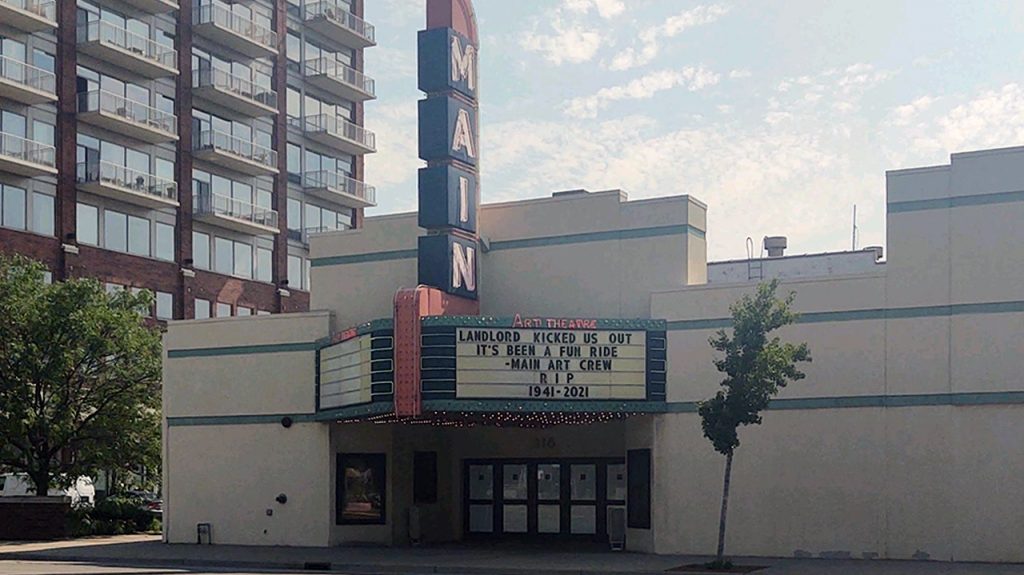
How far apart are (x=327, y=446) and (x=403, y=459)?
6.82 feet

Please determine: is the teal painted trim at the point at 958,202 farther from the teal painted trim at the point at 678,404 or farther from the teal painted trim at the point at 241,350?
the teal painted trim at the point at 241,350

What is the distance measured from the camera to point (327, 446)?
106 feet

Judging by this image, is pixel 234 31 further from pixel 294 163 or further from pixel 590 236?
pixel 590 236

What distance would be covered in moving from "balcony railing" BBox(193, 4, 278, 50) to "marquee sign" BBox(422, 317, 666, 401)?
140ft

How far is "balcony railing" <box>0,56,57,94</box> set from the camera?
184 ft

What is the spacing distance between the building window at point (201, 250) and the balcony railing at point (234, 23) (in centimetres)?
1003

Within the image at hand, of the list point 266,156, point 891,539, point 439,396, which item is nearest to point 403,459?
point 439,396

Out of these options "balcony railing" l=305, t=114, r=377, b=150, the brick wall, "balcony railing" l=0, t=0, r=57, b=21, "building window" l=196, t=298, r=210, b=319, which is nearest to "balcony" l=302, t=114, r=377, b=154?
"balcony railing" l=305, t=114, r=377, b=150

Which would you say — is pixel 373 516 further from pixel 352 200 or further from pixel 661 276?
pixel 352 200

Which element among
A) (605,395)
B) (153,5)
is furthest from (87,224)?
(605,395)

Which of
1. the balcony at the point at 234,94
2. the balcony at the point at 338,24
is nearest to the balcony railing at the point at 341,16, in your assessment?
the balcony at the point at 338,24

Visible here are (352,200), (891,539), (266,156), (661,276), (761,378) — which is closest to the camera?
(761,378)

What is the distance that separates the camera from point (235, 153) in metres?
68.2

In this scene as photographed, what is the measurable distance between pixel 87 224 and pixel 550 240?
35.0 metres
